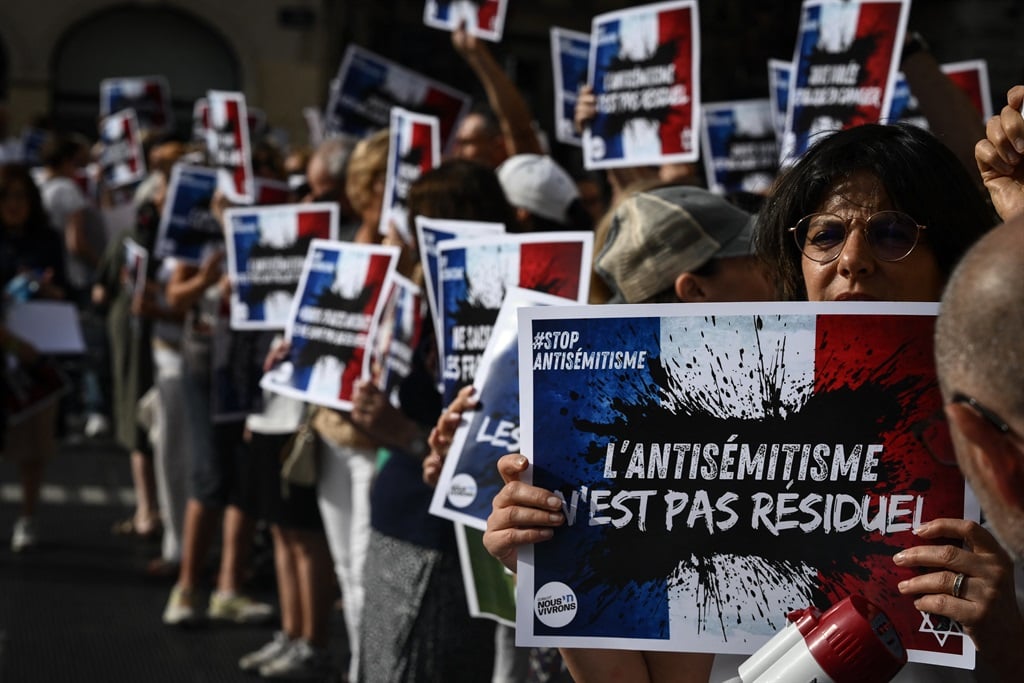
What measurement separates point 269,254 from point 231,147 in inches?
81.6

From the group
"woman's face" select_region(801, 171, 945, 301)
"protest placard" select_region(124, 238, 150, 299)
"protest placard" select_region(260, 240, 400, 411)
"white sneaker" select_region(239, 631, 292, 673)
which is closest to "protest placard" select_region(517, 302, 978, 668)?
"woman's face" select_region(801, 171, 945, 301)

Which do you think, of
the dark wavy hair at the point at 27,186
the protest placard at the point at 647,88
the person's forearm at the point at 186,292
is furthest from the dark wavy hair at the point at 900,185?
the dark wavy hair at the point at 27,186

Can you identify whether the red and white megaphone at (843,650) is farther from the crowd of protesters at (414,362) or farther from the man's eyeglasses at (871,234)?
the man's eyeglasses at (871,234)

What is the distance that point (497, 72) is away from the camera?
5.15 metres

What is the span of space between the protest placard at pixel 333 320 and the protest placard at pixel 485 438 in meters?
1.38

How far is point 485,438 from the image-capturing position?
2.78 metres

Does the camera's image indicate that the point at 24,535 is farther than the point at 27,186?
No

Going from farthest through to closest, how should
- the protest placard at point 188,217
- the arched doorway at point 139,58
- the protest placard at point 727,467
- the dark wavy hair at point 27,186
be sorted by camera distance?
the arched doorway at point 139,58 < the dark wavy hair at point 27,186 < the protest placard at point 188,217 < the protest placard at point 727,467

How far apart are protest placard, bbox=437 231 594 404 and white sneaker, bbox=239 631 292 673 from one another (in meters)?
2.94

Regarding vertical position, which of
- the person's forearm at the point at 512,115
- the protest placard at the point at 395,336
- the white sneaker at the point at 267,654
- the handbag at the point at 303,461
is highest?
the person's forearm at the point at 512,115

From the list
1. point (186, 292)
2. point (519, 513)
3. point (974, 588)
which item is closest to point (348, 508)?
point (186, 292)

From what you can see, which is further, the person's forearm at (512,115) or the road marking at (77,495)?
the road marking at (77,495)

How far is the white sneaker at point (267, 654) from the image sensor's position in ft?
19.2

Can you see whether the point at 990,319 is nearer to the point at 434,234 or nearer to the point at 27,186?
the point at 434,234
